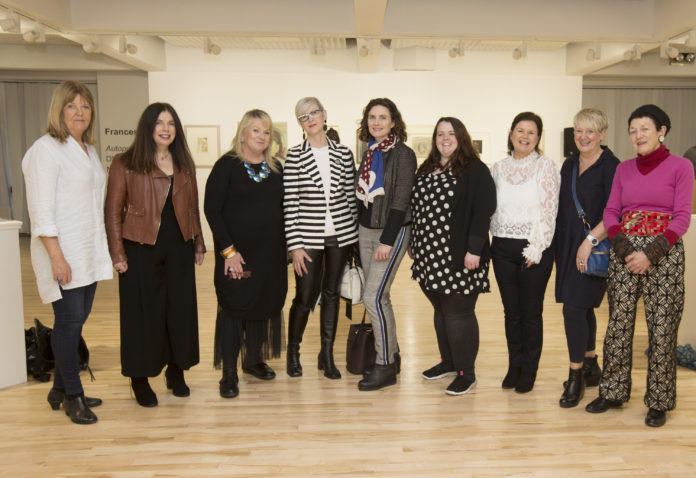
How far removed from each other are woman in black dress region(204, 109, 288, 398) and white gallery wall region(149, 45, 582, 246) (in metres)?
7.18

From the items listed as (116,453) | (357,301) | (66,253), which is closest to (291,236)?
(357,301)

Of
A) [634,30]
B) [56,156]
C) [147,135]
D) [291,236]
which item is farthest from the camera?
[634,30]

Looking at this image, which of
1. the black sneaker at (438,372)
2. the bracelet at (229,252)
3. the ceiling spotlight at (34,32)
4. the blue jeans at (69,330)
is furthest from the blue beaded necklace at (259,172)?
the ceiling spotlight at (34,32)

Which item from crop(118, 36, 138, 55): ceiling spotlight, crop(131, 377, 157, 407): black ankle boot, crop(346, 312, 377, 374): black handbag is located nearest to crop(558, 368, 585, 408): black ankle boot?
crop(346, 312, 377, 374): black handbag

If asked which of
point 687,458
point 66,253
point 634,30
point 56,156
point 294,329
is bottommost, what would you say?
point 687,458

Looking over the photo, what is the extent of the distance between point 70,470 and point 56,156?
61.3 inches

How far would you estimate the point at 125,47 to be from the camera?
27.1 feet

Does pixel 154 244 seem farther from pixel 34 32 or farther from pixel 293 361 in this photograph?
pixel 34 32

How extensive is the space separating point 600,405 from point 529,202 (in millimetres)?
1238

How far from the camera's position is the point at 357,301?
12.1 ft

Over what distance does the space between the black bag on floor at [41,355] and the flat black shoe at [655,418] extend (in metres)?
3.42

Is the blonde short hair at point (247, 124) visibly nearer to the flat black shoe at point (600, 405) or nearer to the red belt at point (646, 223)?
the red belt at point (646, 223)

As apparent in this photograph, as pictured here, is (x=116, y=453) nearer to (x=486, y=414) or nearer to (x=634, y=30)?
(x=486, y=414)

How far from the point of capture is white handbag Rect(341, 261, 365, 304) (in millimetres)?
3668
